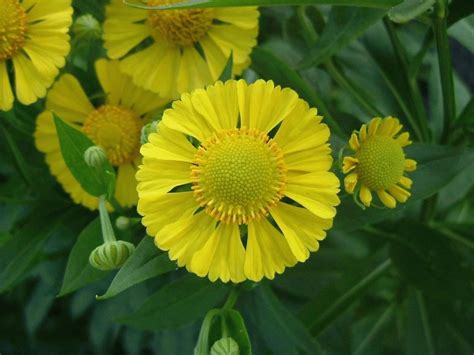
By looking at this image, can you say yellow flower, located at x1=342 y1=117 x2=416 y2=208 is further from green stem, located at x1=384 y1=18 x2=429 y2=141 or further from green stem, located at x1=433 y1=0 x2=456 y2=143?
green stem, located at x1=384 y1=18 x2=429 y2=141

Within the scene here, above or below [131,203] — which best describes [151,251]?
above

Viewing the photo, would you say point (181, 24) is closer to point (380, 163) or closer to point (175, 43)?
point (175, 43)

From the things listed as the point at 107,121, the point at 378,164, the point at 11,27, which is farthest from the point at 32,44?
the point at 378,164

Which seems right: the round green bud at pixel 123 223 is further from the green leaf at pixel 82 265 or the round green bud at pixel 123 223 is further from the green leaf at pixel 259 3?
the green leaf at pixel 259 3

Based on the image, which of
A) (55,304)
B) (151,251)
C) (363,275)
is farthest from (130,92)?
(55,304)

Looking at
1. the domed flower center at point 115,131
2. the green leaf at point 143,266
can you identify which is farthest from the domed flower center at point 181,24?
the green leaf at point 143,266

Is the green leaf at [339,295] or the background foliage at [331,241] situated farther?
the green leaf at [339,295]

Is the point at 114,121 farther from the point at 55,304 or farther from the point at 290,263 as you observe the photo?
the point at 55,304
